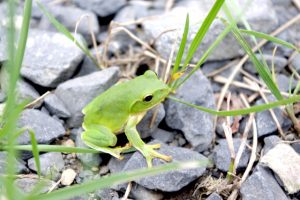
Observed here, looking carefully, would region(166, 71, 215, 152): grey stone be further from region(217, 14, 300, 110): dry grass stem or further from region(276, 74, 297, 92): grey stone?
region(276, 74, 297, 92): grey stone

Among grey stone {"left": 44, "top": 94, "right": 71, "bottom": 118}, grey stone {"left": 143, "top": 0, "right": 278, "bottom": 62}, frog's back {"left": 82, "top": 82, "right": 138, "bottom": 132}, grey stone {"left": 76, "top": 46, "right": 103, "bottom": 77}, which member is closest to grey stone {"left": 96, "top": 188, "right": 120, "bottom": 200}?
frog's back {"left": 82, "top": 82, "right": 138, "bottom": 132}

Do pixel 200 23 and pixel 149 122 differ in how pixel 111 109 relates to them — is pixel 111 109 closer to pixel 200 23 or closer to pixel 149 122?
pixel 149 122

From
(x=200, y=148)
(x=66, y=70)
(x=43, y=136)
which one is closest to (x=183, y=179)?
(x=200, y=148)

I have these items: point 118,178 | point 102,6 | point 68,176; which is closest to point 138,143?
point 68,176

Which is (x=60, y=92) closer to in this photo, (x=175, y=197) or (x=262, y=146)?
(x=175, y=197)

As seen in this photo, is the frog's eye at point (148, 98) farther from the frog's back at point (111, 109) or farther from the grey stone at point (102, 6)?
the grey stone at point (102, 6)
